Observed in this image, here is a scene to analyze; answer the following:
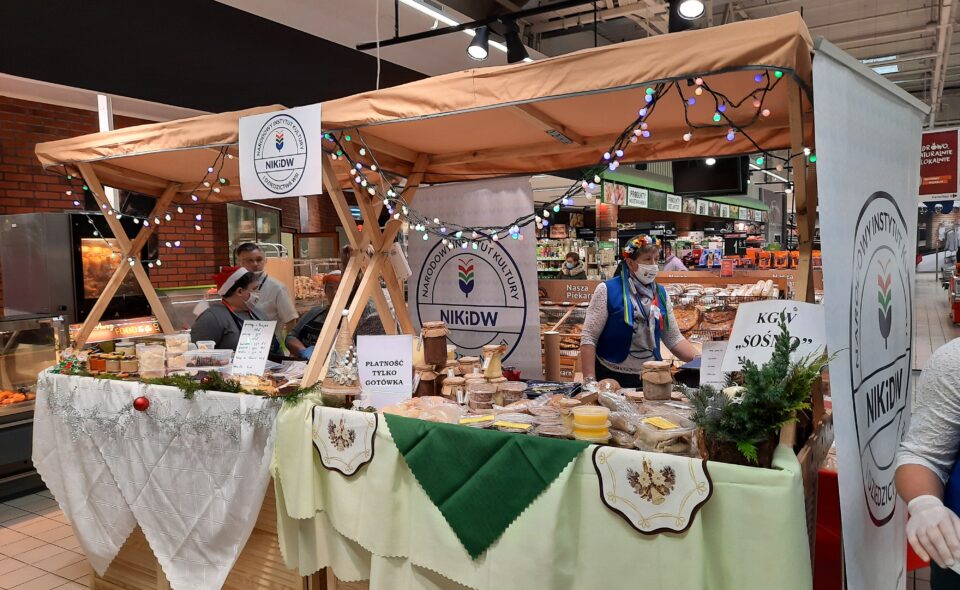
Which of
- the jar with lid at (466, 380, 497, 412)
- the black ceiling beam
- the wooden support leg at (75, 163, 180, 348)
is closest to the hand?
the jar with lid at (466, 380, 497, 412)

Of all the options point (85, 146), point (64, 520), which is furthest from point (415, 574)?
point (64, 520)

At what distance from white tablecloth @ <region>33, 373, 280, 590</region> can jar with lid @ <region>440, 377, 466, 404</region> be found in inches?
30.1

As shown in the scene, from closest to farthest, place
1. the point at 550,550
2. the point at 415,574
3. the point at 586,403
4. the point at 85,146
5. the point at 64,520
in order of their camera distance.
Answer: the point at 550,550
the point at 415,574
the point at 586,403
the point at 85,146
the point at 64,520

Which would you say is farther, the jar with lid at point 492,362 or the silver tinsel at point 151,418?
the jar with lid at point 492,362

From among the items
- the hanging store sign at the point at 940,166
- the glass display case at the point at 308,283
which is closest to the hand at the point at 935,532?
the glass display case at the point at 308,283

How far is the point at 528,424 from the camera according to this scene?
7.50 ft

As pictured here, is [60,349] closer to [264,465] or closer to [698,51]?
[264,465]

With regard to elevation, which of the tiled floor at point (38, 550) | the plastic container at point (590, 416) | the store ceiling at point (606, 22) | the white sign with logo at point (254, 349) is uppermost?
the store ceiling at point (606, 22)

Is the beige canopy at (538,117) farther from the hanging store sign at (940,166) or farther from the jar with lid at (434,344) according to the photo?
the hanging store sign at (940,166)

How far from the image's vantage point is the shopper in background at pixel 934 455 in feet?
5.11

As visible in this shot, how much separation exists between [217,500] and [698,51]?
278 cm

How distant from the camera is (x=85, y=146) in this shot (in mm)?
3783

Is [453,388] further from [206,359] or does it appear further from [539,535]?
[206,359]

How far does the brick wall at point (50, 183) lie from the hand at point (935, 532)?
20.8 ft
